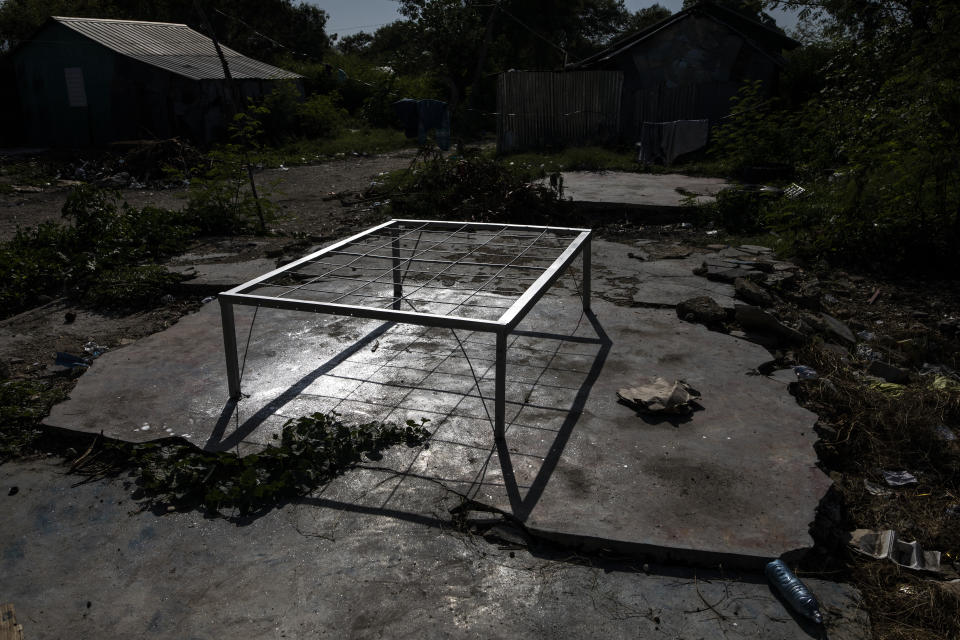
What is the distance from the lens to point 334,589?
7.10 ft

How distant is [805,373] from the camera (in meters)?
3.62

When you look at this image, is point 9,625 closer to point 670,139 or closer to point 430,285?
point 430,285

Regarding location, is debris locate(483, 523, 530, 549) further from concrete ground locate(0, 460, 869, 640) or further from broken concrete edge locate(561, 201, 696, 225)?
broken concrete edge locate(561, 201, 696, 225)

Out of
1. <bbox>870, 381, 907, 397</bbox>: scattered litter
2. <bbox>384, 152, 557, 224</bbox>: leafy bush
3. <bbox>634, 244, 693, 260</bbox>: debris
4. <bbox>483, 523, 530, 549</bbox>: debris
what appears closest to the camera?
<bbox>483, 523, 530, 549</bbox>: debris

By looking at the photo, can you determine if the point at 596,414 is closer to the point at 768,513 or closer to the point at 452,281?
the point at 768,513

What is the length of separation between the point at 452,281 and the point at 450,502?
2.92 metres

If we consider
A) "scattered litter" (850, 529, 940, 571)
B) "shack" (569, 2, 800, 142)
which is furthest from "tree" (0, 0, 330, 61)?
"scattered litter" (850, 529, 940, 571)

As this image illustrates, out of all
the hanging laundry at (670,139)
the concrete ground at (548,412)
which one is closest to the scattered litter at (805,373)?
the concrete ground at (548,412)

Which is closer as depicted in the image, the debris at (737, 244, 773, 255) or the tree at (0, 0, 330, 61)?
the debris at (737, 244, 773, 255)

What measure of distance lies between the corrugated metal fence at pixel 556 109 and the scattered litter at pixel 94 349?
11075mm

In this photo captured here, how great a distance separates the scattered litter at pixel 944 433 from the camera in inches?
122

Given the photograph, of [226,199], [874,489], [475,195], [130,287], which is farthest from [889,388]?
[226,199]

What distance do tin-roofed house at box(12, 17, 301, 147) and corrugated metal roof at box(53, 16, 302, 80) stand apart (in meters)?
0.03

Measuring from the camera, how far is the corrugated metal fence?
46.9 feet
